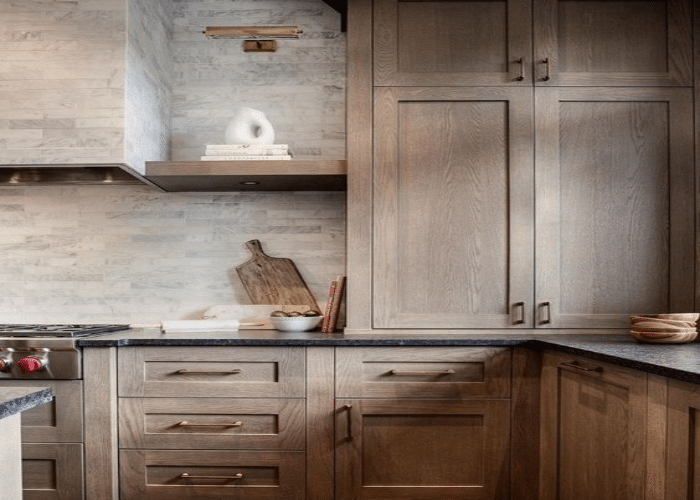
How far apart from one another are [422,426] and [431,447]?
8 centimetres

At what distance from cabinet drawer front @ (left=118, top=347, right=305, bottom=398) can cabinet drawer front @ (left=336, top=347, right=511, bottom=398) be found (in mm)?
182

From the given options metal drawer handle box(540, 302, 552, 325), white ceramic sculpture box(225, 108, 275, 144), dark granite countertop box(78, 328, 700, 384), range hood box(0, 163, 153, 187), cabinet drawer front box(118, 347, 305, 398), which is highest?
white ceramic sculpture box(225, 108, 275, 144)

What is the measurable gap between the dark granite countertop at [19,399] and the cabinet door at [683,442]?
1.32 metres

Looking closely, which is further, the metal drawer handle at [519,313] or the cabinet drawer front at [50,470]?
the metal drawer handle at [519,313]

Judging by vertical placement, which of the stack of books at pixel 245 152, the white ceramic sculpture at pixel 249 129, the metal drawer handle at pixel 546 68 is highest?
the metal drawer handle at pixel 546 68

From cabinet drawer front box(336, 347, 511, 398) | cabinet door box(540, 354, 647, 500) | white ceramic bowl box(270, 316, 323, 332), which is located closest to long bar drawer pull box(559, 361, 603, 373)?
cabinet door box(540, 354, 647, 500)

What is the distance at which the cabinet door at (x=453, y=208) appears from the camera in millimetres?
2584

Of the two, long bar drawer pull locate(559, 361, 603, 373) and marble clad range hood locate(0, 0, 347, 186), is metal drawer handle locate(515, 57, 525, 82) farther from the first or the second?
marble clad range hood locate(0, 0, 347, 186)

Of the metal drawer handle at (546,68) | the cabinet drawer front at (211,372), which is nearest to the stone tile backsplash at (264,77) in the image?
the metal drawer handle at (546,68)

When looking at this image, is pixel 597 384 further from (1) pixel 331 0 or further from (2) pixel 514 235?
(1) pixel 331 0

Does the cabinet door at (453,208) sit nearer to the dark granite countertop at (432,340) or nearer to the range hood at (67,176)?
the dark granite countertop at (432,340)

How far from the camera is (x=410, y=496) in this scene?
236 centimetres

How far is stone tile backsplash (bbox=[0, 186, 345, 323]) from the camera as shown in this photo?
3.00m

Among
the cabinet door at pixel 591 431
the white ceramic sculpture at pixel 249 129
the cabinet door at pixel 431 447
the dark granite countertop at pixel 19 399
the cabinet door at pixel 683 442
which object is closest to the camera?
the dark granite countertop at pixel 19 399
